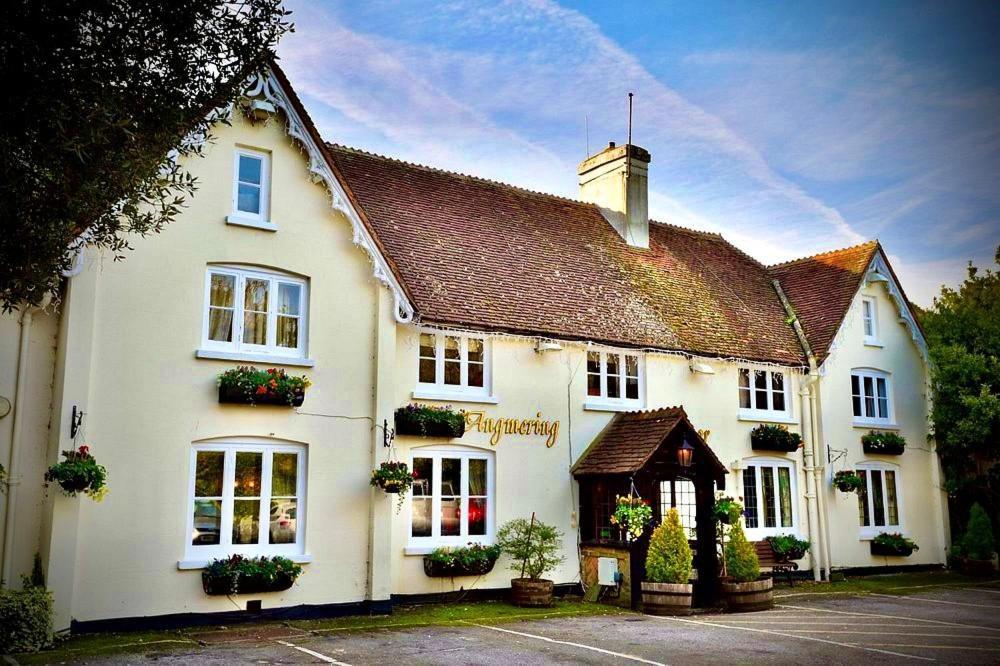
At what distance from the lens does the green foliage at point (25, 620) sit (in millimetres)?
11344

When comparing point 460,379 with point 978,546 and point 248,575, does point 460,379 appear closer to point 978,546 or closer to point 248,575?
point 248,575

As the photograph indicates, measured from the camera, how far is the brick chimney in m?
24.2

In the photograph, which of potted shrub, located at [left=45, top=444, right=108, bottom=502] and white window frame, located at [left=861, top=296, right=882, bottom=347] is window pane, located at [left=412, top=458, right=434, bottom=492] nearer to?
potted shrub, located at [left=45, top=444, right=108, bottom=502]

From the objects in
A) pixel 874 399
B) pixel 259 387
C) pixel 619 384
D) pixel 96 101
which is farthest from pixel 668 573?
pixel 96 101

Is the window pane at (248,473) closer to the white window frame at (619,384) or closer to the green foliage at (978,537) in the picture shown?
the white window frame at (619,384)

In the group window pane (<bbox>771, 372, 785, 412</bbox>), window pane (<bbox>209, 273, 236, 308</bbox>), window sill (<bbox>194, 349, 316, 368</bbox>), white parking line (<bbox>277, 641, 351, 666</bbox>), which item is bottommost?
white parking line (<bbox>277, 641, 351, 666</bbox>)

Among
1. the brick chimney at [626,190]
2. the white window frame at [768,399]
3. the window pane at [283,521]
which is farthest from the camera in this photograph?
the brick chimney at [626,190]

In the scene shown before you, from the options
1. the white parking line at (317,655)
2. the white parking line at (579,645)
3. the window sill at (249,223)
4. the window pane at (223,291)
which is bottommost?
the white parking line at (579,645)

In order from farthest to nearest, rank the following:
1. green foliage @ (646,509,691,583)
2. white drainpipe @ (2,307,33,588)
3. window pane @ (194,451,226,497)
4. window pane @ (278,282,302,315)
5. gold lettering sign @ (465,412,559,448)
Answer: gold lettering sign @ (465,412,559,448), green foliage @ (646,509,691,583), window pane @ (278,282,302,315), window pane @ (194,451,226,497), white drainpipe @ (2,307,33,588)

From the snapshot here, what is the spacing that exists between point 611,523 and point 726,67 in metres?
9.47

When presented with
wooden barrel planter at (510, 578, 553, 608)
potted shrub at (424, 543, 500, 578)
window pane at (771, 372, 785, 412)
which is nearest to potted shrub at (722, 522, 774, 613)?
wooden barrel planter at (510, 578, 553, 608)

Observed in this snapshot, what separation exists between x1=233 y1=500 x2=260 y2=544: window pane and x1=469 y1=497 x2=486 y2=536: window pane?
4502 mm

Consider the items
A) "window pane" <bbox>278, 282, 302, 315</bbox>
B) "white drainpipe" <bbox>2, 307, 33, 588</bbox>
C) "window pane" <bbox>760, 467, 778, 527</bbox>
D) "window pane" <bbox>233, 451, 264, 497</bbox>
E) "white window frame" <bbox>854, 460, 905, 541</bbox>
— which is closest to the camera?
"white drainpipe" <bbox>2, 307, 33, 588</bbox>

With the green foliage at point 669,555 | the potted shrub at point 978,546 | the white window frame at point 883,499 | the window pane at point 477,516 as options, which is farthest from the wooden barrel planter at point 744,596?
the potted shrub at point 978,546
